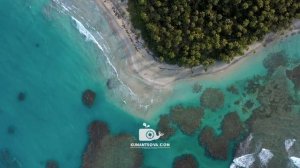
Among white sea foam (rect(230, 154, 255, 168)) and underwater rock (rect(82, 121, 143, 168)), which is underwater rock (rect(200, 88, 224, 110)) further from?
underwater rock (rect(82, 121, 143, 168))

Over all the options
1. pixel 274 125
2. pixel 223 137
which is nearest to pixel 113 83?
pixel 223 137

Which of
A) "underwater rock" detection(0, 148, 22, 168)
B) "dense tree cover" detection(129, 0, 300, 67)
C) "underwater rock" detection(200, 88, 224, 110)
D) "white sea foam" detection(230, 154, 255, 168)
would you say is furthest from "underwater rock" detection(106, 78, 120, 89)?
"white sea foam" detection(230, 154, 255, 168)

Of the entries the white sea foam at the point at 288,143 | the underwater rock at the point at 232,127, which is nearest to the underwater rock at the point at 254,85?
the underwater rock at the point at 232,127

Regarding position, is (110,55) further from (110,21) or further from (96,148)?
(96,148)

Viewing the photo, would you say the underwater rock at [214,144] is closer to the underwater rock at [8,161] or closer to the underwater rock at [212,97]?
the underwater rock at [212,97]

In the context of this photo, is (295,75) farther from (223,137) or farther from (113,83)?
(113,83)
